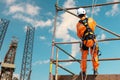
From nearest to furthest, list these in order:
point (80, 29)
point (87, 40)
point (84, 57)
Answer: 1. point (87, 40)
2. point (84, 57)
3. point (80, 29)

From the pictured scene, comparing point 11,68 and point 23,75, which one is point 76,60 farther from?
point 23,75

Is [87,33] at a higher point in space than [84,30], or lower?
lower

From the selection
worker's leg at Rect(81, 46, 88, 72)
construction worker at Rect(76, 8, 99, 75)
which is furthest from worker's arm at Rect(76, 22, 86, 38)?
worker's leg at Rect(81, 46, 88, 72)

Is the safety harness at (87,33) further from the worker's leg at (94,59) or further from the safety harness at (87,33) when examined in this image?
the worker's leg at (94,59)

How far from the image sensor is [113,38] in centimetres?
766

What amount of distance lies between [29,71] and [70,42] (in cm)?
7696

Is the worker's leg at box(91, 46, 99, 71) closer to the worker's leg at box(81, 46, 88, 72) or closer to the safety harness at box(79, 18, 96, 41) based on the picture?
the worker's leg at box(81, 46, 88, 72)

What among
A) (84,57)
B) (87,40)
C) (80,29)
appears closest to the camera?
(87,40)

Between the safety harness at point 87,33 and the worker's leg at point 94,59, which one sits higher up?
the safety harness at point 87,33

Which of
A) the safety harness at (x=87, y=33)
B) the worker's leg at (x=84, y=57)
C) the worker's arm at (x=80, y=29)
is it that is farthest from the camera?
the worker's arm at (x=80, y=29)

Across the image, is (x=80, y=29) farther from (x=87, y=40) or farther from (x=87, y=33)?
(x=87, y=40)

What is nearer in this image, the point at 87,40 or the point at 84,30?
the point at 87,40

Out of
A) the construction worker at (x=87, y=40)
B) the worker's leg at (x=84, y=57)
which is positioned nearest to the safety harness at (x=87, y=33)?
the construction worker at (x=87, y=40)

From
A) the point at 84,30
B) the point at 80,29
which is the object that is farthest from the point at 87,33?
the point at 80,29
